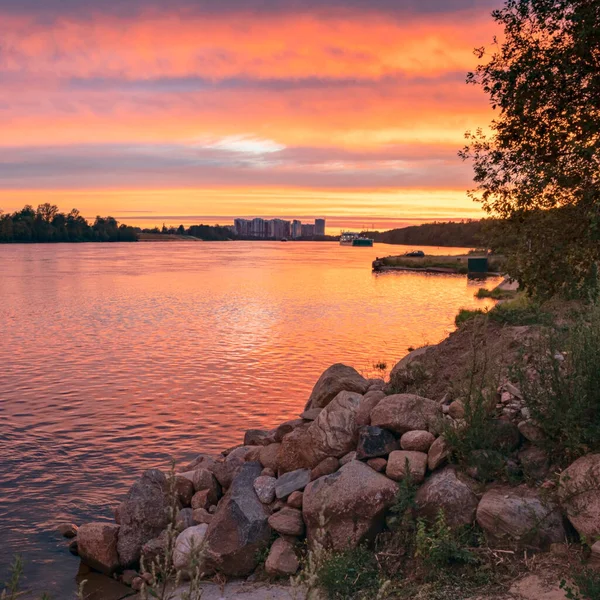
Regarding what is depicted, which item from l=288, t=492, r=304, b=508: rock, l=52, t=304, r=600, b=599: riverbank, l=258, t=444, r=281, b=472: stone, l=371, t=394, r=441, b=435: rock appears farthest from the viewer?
l=258, t=444, r=281, b=472: stone

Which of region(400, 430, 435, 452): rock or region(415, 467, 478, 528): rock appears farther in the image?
region(400, 430, 435, 452): rock

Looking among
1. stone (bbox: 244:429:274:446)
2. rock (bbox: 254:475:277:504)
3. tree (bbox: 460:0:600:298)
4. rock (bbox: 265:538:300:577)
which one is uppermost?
tree (bbox: 460:0:600:298)

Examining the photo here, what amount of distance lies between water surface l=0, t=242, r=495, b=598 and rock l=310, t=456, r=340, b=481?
390cm

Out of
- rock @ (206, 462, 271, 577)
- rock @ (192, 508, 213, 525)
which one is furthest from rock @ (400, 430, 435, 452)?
rock @ (192, 508, 213, 525)

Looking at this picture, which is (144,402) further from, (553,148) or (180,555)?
(553,148)

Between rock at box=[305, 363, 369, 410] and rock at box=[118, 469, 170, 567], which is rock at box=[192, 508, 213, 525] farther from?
rock at box=[305, 363, 369, 410]

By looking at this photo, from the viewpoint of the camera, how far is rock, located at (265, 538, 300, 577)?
26.6 ft

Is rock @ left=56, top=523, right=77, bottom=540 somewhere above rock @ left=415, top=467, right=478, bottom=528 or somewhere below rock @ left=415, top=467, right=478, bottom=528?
below

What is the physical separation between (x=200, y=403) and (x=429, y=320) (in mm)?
20738

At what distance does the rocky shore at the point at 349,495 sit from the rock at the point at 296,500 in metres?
0.03

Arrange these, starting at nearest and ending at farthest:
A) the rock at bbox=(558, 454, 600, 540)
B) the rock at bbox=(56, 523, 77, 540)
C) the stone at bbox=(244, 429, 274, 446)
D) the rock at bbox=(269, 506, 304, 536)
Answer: the rock at bbox=(558, 454, 600, 540) → the rock at bbox=(269, 506, 304, 536) → the rock at bbox=(56, 523, 77, 540) → the stone at bbox=(244, 429, 274, 446)

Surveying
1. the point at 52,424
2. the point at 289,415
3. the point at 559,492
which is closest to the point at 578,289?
the point at 289,415

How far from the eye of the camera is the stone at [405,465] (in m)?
8.19

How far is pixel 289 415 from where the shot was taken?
17.5m
